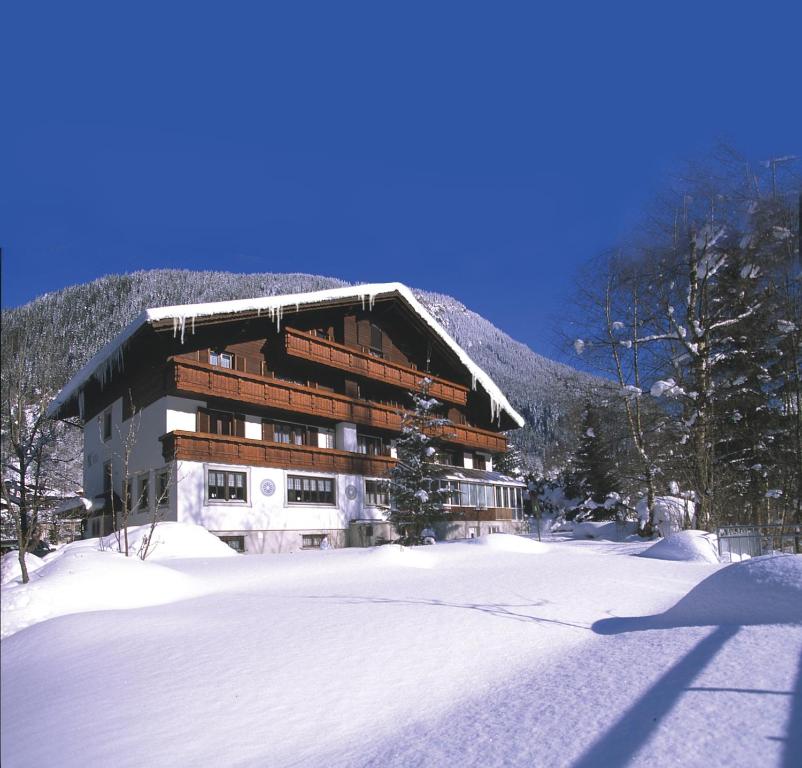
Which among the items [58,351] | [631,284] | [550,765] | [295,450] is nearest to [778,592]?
[550,765]

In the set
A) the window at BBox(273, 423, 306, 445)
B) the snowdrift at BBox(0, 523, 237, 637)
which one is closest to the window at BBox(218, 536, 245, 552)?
the window at BBox(273, 423, 306, 445)

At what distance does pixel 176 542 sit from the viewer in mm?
16891

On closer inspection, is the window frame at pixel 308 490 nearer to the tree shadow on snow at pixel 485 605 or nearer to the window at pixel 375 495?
the window at pixel 375 495

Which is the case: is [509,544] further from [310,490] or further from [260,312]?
[260,312]

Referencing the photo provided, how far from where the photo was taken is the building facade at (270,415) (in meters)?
22.8

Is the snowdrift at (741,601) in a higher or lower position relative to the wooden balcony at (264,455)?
lower

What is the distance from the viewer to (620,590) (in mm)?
10664

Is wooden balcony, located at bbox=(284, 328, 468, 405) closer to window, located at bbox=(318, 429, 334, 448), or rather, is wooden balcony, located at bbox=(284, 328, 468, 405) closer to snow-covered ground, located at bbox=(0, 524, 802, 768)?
window, located at bbox=(318, 429, 334, 448)

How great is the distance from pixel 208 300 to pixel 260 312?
17661mm

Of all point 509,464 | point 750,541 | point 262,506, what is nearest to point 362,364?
point 262,506

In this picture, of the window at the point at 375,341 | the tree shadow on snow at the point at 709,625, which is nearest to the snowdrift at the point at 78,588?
the tree shadow on snow at the point at 709,625

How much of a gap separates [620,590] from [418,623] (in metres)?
4.70

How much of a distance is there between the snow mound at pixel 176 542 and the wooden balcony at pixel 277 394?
5.93 m

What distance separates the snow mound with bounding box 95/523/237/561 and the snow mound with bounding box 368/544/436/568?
14.6ft
